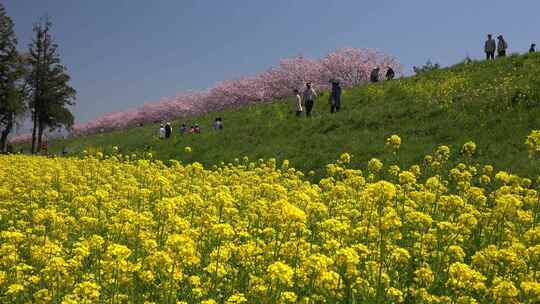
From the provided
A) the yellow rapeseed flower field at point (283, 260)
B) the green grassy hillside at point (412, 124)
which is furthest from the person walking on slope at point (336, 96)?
the yellow rapeseed flower field at point (283, 260)

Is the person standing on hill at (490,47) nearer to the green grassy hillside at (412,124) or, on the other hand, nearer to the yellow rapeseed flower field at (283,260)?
the green grassy hillside at (412,124)

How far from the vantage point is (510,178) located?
32.9 feet

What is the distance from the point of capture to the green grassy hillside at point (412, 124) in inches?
759

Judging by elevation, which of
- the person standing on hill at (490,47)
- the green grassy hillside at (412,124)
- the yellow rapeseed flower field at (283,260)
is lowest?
the yellow rapeseed flower field at (283,260)

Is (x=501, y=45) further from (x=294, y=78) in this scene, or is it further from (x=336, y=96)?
(x=294, y=78)

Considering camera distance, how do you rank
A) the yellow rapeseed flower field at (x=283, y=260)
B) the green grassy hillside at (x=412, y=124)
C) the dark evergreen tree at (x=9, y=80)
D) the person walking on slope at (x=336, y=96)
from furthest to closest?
the dark evergreen tree at (x=9, y=80), the person walking on slope at (x=336, y=96), the green grassy hillside at (x=412, y=124), the yellow rapeseed flower field at (x=283, y=260)

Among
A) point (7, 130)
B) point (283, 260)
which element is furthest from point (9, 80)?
point (283, 260)

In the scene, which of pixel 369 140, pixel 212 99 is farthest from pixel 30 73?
pixel 369 140

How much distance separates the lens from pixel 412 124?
2314 cm

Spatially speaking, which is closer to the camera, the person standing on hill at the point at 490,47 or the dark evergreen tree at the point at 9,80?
the person standing on hill at the point at 490,47

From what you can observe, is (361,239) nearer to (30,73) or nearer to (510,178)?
(510,178)

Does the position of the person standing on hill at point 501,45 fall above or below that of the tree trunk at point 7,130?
above

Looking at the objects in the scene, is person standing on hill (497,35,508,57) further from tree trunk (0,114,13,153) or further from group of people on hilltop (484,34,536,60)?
tree trunk (0,114,13,153)

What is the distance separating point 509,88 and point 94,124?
309 ft
